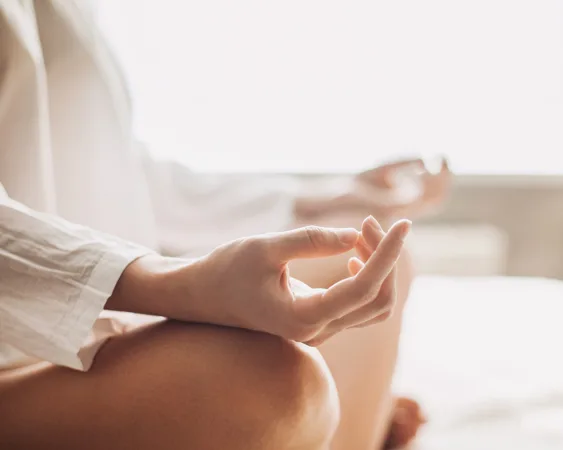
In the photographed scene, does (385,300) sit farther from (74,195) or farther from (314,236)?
(74,195)

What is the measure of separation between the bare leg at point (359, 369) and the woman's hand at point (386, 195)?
261 mm

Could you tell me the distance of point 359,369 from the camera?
0.65 m

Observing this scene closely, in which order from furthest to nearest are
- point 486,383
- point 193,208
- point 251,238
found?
point 193,208 → point 486,383 → point 251,238

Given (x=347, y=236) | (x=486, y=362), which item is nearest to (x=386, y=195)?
(x=486, y=362)

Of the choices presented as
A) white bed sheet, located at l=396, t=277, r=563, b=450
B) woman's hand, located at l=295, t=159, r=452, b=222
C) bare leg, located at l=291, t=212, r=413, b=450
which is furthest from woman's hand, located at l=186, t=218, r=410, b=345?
woman's hand, located at l=295, t=159, r=452, b=222

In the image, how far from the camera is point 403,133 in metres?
1.64

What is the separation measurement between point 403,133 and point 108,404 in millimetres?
1364

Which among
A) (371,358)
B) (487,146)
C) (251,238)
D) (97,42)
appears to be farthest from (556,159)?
(251,238)

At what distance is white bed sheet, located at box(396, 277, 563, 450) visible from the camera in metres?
0.70

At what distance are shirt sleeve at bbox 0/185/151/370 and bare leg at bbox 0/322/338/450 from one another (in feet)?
0.10

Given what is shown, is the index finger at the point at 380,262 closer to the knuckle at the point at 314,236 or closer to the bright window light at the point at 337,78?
the knuckle at the point at 314,236

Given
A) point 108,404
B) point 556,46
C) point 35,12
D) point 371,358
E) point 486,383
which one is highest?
point 35,12

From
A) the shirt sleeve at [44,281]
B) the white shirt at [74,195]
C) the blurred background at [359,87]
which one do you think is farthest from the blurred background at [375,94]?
the shirt sleeve at [44,281]

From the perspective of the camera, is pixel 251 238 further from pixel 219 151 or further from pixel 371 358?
pixel 219 151
